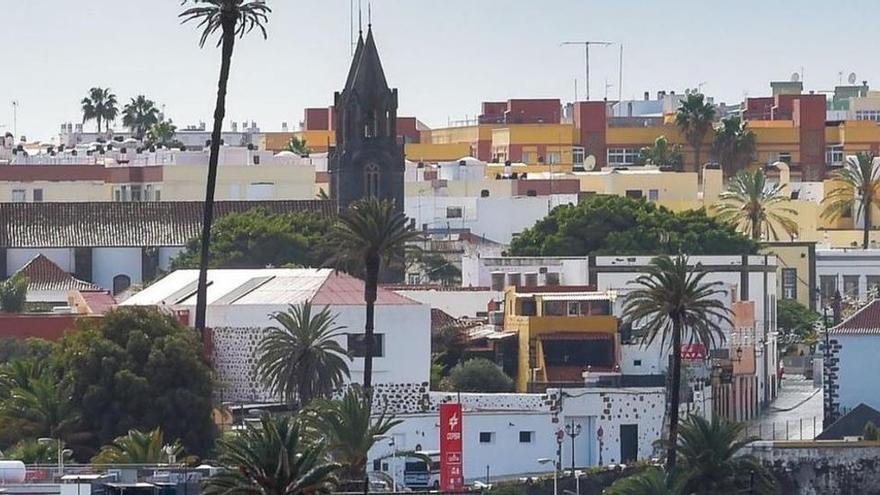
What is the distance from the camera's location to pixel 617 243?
114875 millimetres

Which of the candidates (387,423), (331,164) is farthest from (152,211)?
(387,423)

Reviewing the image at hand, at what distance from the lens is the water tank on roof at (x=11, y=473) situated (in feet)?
171

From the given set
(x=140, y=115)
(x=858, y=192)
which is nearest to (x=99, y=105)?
(x=140, y=115)

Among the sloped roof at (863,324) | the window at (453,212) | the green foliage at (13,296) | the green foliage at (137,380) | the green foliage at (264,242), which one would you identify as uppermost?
the window at (453,212)

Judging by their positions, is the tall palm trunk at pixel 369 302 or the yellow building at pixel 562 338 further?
the yellow building at pixel 562 338

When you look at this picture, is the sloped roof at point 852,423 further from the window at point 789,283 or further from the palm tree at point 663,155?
the palm tree at point 663,155

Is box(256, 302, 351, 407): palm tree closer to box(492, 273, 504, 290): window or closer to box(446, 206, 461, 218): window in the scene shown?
box(492, 273, 504, 290): window

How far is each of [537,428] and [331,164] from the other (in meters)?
41.8

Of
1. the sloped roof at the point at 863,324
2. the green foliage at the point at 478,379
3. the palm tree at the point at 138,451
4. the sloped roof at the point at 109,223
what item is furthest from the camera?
the sloped roof at the point at 109,223

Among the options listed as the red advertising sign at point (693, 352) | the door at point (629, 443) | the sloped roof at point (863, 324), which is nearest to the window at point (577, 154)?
the sloped roof at point (863, 324)

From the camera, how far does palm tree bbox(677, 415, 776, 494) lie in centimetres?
7456

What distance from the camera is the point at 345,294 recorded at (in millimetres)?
86312

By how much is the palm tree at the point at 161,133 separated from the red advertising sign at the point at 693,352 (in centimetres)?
8780

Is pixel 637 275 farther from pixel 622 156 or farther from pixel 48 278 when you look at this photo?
pixel 622 156
